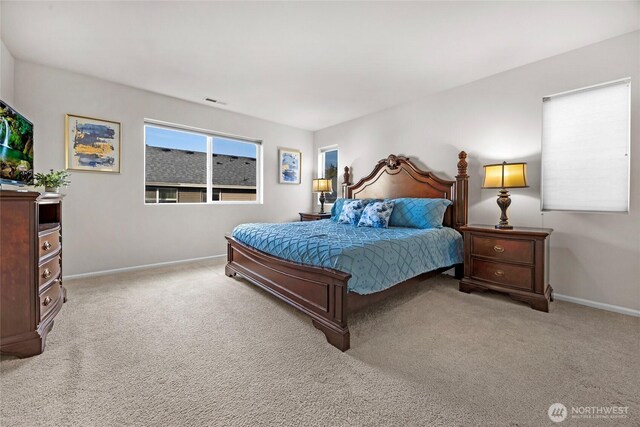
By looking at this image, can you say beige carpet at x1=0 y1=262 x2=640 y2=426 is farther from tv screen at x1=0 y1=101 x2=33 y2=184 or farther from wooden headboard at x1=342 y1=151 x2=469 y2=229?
wooden headboard at x1=342 y1=151 x2=469 y2=229

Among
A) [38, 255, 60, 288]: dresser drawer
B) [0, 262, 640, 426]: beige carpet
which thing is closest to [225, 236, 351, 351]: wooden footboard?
[0, 262, 640, 426]: beige carpet

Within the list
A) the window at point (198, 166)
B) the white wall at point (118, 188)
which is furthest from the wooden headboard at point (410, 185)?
the white wall at point (118, 188)

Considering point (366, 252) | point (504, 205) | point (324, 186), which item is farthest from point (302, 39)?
point (324, 186)

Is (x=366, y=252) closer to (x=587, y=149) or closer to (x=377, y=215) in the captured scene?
(x=377, y=215)

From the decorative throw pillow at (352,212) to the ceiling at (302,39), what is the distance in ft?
5.17

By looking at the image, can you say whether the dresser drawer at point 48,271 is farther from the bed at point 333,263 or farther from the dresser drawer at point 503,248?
the dresser drawer at point 503,248

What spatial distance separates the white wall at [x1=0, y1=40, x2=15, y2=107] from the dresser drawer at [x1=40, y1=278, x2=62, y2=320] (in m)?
2.06

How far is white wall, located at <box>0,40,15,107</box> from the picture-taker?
264 cm

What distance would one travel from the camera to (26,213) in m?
1.73

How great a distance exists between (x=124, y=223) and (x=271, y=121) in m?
2.96

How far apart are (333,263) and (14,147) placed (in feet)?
8.56

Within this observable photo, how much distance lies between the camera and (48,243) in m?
2.04

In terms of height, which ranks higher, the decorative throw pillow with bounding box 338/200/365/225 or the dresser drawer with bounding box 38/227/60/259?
the decorative throw pillow with bounding box 338/200/365/225

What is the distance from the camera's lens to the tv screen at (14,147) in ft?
6.31
